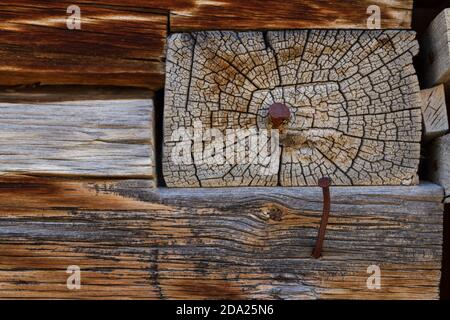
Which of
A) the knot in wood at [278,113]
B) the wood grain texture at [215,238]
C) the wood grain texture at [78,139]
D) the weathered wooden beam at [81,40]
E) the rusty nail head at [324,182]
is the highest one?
the weathered wooden beam at [81,40]

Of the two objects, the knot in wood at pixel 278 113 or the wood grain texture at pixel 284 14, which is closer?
the knot in wood at pixel 278 113

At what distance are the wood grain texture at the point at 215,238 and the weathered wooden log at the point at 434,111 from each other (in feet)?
0.64

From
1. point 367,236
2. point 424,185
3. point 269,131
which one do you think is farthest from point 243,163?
point 424,185

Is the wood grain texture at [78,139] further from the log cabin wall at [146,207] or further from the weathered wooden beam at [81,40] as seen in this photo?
the weathered wooden beam at [81,40]

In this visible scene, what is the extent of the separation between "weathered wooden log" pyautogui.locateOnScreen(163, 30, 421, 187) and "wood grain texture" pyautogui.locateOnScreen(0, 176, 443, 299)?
0.06m

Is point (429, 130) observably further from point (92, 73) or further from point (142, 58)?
point (92, 73)

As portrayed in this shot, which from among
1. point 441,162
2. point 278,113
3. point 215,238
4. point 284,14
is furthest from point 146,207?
point 441,162

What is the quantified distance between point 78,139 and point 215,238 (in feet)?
1.76

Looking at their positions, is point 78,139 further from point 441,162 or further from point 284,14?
point 441,162

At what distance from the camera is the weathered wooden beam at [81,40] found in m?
1.95

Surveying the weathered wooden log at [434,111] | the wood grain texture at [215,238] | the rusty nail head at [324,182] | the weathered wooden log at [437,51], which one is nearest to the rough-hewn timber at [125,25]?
the weathered wooden log at [437,51]

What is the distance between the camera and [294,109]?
1958mm

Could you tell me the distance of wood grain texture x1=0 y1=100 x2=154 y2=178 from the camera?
1.92 metres

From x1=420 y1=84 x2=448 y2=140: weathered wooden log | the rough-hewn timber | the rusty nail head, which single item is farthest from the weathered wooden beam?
x1=420 y1=84 x2=448 y2=140: weathered wooden log
